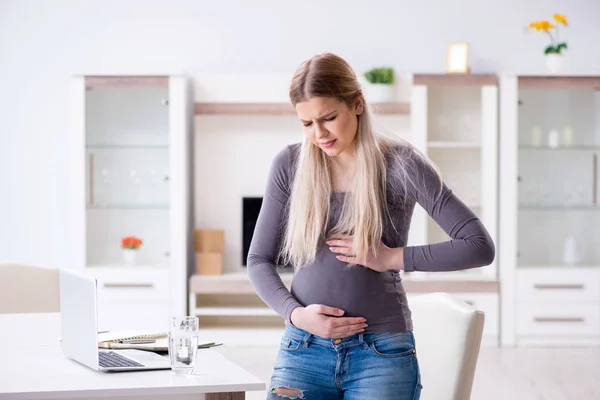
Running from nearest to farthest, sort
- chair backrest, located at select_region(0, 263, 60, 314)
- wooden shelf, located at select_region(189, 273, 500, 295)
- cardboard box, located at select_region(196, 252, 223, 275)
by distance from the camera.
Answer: chair backrest, located at select_region(0, 263, 60, 314)
wooden shelf, located at select_region(189, 273, 500, 295)
cardboard box, located at select_region(196, 252, 223, 275)

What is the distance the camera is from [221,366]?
1785mm

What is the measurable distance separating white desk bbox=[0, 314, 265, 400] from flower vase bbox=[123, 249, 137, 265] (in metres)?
3.29

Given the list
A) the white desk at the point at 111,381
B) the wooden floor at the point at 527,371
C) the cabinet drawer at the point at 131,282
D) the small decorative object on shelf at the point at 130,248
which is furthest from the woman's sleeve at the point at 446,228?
the small decorative object on shelf at the point at 130,248

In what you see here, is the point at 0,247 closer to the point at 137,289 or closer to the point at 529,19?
the point at 137,289

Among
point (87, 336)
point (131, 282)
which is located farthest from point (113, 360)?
point (131, 282)

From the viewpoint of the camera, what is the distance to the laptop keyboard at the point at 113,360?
1.76 metres

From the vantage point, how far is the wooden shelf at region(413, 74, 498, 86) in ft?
17.2

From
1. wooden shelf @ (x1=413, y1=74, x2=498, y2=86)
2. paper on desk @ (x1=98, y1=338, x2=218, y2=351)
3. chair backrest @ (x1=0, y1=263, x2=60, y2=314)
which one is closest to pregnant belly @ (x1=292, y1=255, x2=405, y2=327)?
paper on desk @ (x1=98, y1=338, x2=218, y2=351)

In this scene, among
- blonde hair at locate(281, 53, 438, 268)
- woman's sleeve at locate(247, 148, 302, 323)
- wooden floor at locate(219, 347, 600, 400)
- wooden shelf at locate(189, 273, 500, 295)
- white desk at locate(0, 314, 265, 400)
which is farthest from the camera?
wooden shelf at locate(189, 273, 500, 295)

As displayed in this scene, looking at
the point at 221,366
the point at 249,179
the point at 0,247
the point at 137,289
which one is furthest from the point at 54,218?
the point at 221,366

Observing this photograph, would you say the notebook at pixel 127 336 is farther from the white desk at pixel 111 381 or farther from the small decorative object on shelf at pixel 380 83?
the small decorative object on shelf at pixel 380 83

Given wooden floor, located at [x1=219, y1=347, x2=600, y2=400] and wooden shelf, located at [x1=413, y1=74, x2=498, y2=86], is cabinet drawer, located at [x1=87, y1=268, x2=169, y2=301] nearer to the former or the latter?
wooden floor, located at [x1=219, y1=347, x2=600, y2=400]

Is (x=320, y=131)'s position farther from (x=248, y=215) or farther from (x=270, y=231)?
(x=248, y=215)

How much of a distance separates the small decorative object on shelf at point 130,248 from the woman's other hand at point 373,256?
11.8 ft
